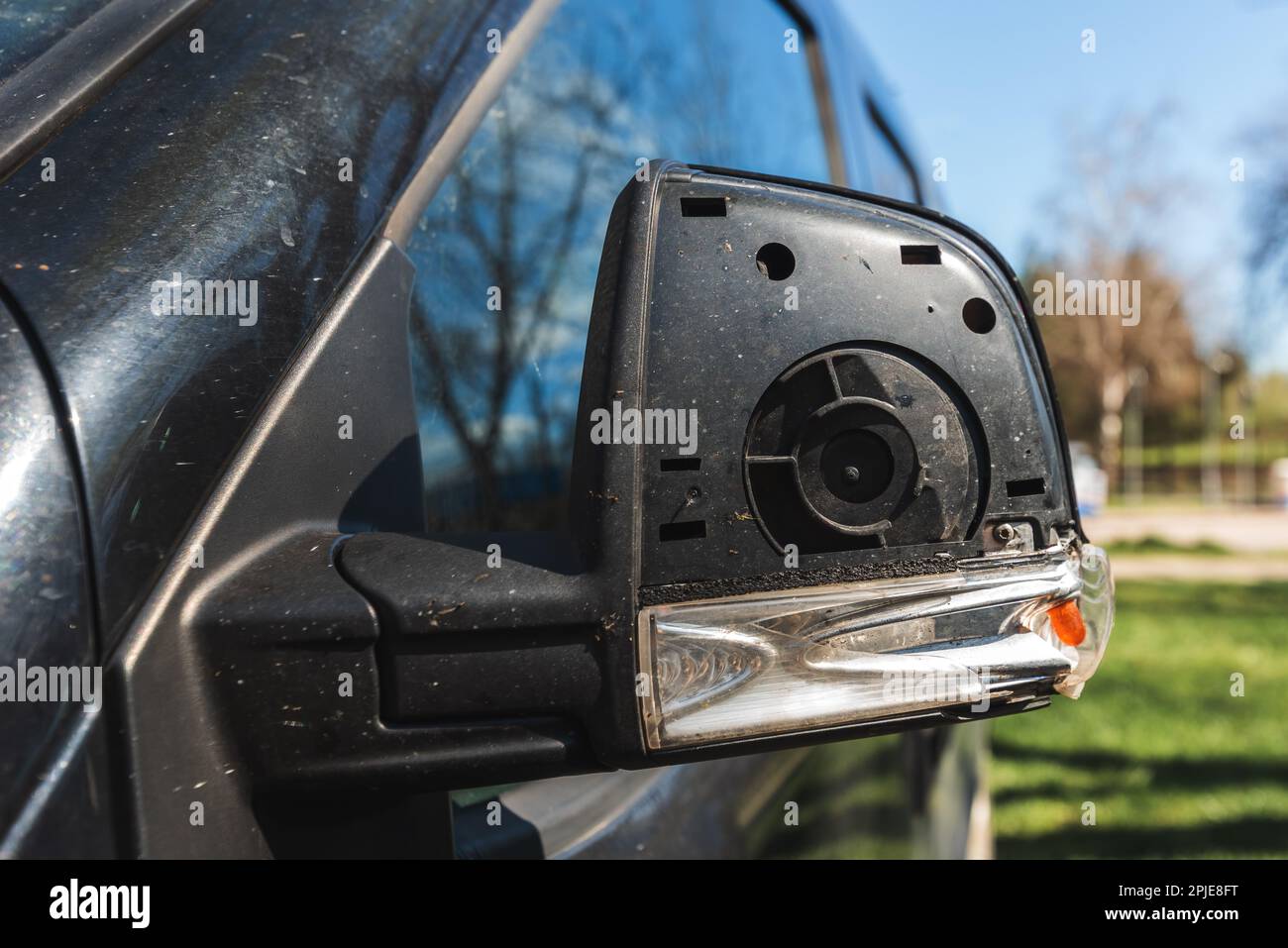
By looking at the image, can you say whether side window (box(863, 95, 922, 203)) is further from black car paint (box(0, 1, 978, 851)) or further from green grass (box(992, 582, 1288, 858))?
green grass (box(992, 582, 1288, 858))

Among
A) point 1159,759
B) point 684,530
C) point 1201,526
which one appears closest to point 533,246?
point 684,530

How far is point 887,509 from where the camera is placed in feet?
3.14

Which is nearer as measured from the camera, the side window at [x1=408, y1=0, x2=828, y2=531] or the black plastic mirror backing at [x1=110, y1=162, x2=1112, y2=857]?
the black plastic mirror backing at [x1=110, y1=162, x2=1112, y2=857]

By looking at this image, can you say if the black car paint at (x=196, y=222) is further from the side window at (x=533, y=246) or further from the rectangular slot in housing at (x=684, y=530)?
the rectangular slot in housing at (x=684, y=530)

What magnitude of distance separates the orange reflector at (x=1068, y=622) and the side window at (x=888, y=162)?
6.89ft

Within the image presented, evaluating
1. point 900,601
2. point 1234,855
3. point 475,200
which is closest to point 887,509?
point 900,601

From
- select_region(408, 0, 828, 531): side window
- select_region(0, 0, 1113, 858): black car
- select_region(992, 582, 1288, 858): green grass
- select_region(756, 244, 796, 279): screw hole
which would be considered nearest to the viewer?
select_region(0, 0, 1113, 858): black car

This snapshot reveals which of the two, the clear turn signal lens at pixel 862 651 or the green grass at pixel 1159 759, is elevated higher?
the clear turn signal lens at pixel 862 651

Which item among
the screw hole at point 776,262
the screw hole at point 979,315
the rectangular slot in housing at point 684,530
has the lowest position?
the rectangular slot in housing at point 684,530

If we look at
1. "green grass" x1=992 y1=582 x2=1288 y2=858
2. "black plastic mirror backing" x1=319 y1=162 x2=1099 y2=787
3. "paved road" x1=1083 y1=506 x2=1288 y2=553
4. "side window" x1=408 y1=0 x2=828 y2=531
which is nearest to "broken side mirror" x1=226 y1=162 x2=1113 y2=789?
"black plastic mirror backing" x1=319 y1=162 x2=1099 y2=787

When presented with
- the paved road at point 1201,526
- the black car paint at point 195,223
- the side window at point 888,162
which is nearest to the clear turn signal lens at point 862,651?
the black car paint at point 195,223

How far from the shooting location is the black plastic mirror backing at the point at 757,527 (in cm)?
88

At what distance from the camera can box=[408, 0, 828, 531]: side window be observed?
1.27 meters
